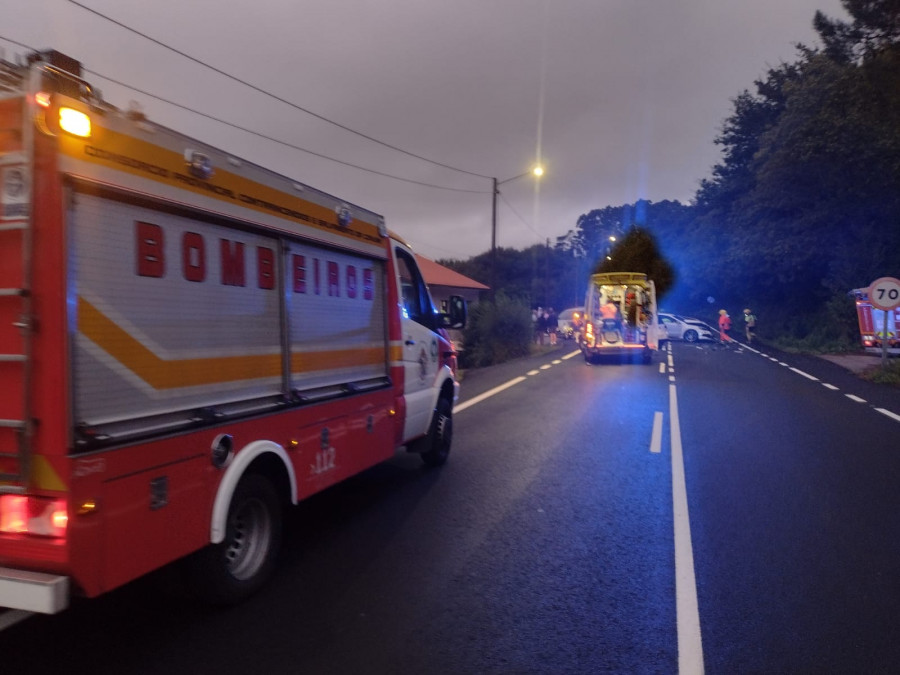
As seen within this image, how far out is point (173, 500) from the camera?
152 inches

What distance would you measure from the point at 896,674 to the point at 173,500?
367 cm

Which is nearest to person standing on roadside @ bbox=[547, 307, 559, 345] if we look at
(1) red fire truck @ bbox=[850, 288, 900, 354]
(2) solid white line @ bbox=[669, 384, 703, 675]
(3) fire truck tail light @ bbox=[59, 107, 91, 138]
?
(1) red fire truck @ bbox=[850, 288, 900, 354]

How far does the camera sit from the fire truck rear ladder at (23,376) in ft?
10.9

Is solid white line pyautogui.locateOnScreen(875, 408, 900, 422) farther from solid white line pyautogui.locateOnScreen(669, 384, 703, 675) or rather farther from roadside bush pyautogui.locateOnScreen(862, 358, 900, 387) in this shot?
solid white line pyautogui.locateOnScreen(669, 384, 703, 675)

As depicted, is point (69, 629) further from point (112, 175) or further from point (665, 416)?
point (665, 416)

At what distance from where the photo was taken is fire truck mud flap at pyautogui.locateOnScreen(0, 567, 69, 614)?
10.6 feet

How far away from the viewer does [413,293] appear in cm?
782

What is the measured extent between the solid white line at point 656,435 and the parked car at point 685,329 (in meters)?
28.1

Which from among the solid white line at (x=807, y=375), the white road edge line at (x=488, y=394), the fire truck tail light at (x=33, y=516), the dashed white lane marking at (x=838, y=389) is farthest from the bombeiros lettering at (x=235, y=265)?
the solid white line at (x=807, y=375)

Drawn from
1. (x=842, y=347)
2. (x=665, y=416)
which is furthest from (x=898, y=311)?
(x=665, y=416)

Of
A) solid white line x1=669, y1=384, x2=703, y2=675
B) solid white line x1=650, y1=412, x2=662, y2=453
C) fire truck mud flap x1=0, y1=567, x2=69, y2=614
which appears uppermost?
fire truck mud flap x1=0, y1=567, x2=69, y2=614

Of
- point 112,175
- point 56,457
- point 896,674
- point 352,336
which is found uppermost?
point 112,175

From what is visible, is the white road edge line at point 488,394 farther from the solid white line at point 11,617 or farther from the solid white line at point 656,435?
the solid white line at point 11,617

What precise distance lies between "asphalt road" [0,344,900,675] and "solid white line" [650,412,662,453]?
0.39ft
